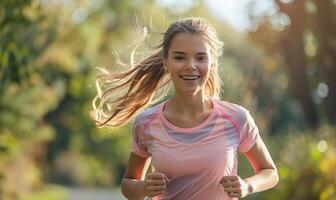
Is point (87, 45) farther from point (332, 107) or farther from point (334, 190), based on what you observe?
point (334, 190)

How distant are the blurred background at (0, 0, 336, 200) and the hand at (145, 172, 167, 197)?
3.25 feet

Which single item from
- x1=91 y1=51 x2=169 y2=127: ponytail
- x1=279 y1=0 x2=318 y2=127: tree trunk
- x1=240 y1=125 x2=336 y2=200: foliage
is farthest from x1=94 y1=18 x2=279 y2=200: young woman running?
x1=279 y1=0 x2=318 y2=127: tree trunk

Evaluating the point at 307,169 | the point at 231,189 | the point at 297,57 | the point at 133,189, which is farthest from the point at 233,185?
the point at 297,57

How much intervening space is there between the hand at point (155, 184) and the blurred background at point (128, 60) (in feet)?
3.25

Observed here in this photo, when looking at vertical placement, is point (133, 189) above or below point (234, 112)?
below

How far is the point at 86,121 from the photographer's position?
5394 centimetres

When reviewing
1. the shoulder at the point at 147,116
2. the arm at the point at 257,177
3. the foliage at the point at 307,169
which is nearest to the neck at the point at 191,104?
the shoulder at the point at 147,116

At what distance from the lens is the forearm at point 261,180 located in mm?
4531

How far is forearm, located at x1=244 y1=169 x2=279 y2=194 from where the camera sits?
453 centimetres

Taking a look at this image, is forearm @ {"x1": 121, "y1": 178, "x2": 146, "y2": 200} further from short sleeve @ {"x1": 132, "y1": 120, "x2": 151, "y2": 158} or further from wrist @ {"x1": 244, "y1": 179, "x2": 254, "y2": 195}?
wrist @ {"x1": 244, "y1": 179, "x2": 254, "y2": 195}

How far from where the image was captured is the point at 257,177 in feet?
15.2

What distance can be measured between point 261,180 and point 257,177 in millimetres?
24

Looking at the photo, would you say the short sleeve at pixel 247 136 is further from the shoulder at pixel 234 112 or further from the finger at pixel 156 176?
the finger at pixel 156 176

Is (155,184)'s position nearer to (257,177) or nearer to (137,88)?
(257,177)
